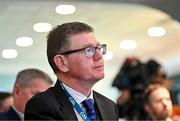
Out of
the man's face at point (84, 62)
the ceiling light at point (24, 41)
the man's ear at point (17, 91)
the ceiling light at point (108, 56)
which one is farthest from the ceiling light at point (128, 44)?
the man's ear at point (17, 91)

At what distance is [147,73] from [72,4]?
0.37 m

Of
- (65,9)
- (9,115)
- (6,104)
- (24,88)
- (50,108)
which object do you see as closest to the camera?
(50,108)

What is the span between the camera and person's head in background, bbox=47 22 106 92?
1291 mm

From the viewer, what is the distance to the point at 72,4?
132 cm

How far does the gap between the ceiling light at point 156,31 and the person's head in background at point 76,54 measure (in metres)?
0.30

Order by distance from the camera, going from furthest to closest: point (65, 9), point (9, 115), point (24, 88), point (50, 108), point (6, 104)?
point (24, 88)
point (6, 104)
point (9, 115)
point (65, 9)
point (50, 108)

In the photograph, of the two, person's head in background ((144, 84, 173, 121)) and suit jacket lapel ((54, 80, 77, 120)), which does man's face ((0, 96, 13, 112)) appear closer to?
suit jacket lapel ((54, 80, 77, 120))

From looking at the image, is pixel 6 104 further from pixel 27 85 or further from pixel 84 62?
pixel 84 62

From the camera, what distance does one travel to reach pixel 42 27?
143cm

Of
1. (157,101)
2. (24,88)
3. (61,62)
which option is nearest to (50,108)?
(61,62)

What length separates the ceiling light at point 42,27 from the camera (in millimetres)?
1393

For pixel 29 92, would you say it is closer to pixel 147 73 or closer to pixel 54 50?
pixel 54 50

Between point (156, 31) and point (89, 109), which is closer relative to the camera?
point (89, 109)

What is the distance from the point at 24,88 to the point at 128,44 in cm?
52
